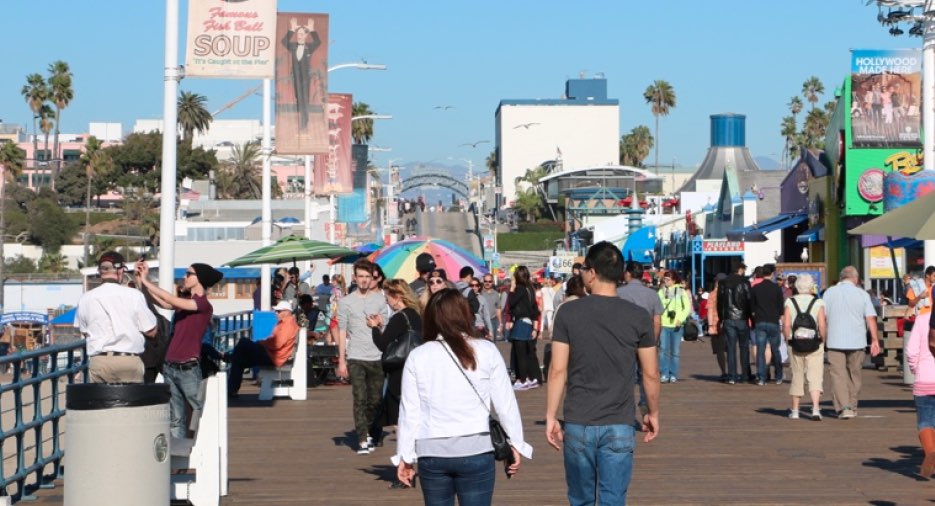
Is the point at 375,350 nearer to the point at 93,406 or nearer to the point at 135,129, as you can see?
the point at 93,406

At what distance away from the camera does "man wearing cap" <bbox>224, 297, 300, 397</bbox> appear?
70.0ft

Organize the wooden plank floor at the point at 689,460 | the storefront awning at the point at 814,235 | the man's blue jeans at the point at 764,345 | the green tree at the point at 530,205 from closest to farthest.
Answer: the wooden plank floor at the point at 689,460
the man's blue jeans at the point at 764,345
the storefront awning at the point at 814,235
the green tree at the point at 530,205

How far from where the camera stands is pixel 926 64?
25516 millimetres

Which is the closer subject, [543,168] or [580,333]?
[580,333]

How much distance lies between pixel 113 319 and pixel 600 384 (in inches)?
201

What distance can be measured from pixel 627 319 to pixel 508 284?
3112 centimetres

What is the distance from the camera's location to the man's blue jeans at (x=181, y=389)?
1309 centimetres

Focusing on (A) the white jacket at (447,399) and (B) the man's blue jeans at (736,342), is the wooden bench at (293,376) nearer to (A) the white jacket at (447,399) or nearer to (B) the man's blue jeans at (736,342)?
(B) the man's blue jeans at (736,342)

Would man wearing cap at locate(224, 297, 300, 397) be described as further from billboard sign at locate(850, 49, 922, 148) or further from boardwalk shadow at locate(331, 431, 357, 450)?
billboard sign at locate(850, 49, 922, 148)

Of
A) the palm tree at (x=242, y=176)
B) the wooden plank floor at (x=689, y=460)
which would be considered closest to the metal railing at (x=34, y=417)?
the wooden plank floor at (x=689, y=460)

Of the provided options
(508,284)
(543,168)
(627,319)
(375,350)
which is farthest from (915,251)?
(543,168)

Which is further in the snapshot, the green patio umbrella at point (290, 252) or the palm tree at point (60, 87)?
the palm tree at point (60, 87)

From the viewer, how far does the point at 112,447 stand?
9055 millimetres

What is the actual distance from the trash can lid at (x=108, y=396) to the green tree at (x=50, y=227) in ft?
357
